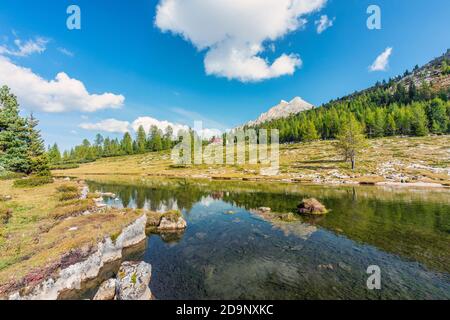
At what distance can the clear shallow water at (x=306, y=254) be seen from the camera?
571 inches

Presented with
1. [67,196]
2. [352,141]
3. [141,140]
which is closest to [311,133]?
[352,141]

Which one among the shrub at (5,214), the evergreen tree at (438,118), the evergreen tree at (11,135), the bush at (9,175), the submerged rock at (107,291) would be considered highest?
the evergreen tree at (438,118)

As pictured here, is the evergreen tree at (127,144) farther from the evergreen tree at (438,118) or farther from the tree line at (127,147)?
the evergreen tree at (438,118)

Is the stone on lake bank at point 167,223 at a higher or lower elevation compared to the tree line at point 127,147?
lower

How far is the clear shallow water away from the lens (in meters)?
14.5

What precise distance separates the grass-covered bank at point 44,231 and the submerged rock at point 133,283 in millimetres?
Answer: 4778

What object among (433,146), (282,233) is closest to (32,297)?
(282,233)

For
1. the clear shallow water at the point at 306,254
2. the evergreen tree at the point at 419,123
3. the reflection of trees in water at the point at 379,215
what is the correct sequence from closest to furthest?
the clear shallow water at the point at 306,254 → the reflection of trees in water at the point at 379,215 → the evergreen tree at the point at 419,123

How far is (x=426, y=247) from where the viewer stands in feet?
68.9

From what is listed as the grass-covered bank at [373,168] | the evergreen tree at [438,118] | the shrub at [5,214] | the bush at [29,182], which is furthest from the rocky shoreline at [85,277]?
the evergreen tree at [438,118]

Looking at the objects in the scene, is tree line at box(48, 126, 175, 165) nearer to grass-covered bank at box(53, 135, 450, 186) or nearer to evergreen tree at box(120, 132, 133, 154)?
evergreen tree at box(120, 132, 133, 154)

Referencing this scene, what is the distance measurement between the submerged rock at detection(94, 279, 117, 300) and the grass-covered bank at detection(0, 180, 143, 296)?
347 cm
